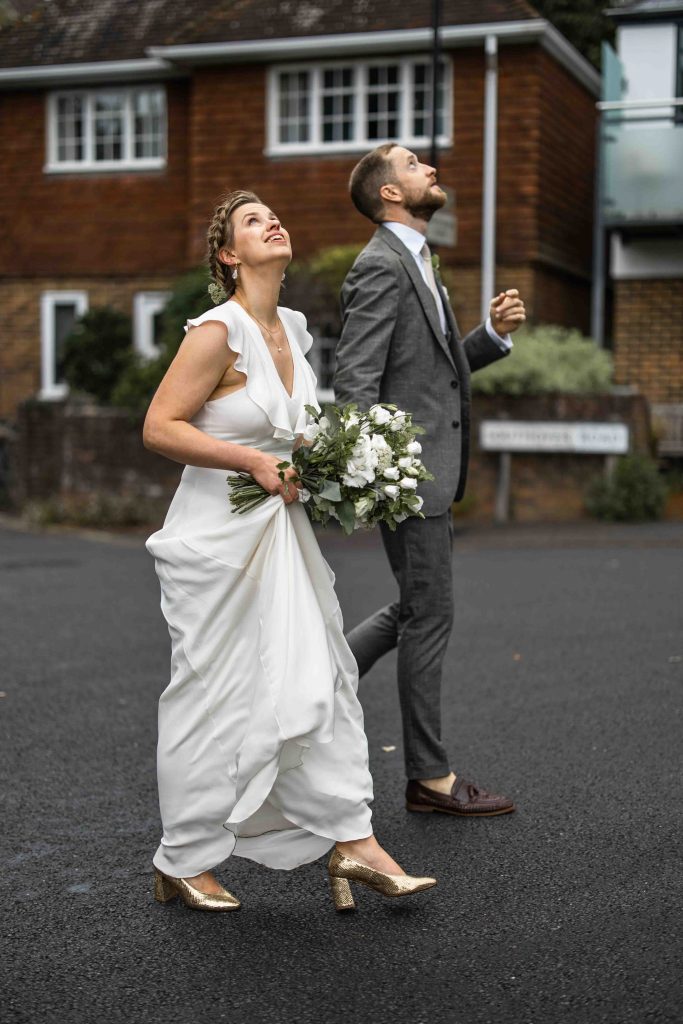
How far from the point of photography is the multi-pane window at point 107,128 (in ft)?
75.3

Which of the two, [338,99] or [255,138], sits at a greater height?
[338,99]

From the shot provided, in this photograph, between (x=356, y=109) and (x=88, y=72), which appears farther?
(x=88, y=72)

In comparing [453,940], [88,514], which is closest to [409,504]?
[453,940]

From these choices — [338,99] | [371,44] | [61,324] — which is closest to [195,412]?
[371,44]

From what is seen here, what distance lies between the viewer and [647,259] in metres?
19.9

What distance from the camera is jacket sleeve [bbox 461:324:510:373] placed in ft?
17.1

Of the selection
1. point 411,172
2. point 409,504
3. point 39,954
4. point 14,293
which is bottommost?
point 39,954

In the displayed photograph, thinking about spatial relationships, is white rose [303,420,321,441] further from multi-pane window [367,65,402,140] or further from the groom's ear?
multi-pane window [367,65,402,140]

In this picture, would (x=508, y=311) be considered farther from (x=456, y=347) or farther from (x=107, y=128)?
(x=107, y=128)

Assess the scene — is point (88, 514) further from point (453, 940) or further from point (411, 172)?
point (453, 940)

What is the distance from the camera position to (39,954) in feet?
12.0

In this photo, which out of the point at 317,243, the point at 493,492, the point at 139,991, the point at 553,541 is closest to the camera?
the point at 139,991

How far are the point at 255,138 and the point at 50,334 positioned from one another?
4929mm

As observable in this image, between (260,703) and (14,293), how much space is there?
69.8 ft
